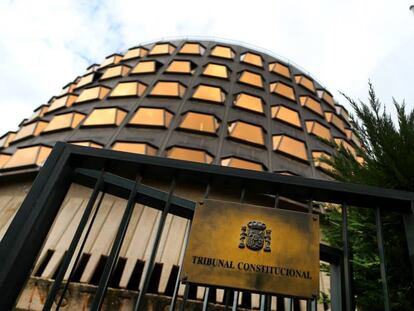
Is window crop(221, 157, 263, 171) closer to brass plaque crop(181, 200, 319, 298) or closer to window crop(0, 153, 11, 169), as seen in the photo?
window crop(0, 153, 11, 169)

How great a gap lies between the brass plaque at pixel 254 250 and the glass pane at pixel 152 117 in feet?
51.3

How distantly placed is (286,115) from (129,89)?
9.75 m

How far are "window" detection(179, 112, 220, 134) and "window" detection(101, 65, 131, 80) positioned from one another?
8.14 m

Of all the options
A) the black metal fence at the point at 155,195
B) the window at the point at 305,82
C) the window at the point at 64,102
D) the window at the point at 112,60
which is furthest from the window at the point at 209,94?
the black metal fence at the point at 155,195

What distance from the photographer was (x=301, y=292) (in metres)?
2.28

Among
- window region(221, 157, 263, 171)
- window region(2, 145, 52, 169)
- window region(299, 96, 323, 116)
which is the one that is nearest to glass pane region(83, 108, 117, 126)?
window region(2, 145, 52, 169)

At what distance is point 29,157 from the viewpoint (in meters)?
16.6

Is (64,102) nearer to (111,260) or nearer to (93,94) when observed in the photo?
(93,94)

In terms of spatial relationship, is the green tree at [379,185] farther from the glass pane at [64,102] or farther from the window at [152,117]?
the glass pane at [64,102]

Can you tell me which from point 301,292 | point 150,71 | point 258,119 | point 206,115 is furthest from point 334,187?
point 150,71

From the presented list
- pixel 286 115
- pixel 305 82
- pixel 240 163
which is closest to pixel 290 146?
pixel 286 115

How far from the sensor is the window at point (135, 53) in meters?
27.1

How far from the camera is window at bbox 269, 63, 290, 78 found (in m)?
26.4

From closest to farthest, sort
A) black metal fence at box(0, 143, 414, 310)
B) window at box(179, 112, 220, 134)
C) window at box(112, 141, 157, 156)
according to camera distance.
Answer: black metal fence at box(0, 143, 414, 310), window at box(112, 141, 157, 156), window at box(179, 112, 220, 134)
